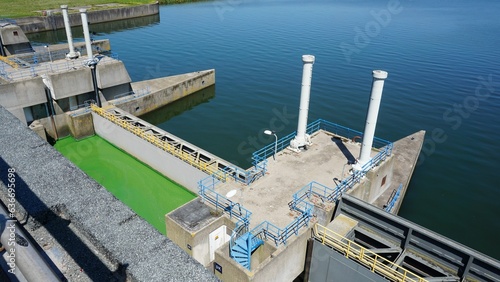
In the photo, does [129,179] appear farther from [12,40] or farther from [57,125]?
[12,40]

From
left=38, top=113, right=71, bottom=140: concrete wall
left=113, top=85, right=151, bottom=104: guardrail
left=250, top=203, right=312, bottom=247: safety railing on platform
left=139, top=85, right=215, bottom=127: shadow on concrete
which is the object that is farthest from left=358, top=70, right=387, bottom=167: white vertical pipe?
left=38, top=113, right=71, bottom=140: concrete wall

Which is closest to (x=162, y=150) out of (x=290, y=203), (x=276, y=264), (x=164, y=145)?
(x=164, y=145)

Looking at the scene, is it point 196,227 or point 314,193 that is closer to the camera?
point 196,227

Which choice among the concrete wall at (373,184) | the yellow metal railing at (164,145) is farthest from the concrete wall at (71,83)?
the concrete wall at (373,184)

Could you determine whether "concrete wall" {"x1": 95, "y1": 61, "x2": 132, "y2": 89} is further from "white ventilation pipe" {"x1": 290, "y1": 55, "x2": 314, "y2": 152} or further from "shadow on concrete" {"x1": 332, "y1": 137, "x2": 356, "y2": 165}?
"shadow on concrete" {"x1": 332, "y1": 137, "x2": 356, "y2": 165}

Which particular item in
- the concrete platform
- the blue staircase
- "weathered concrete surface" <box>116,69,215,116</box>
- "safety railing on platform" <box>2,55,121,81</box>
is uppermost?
"safety railing on platform" <box>2,55,121,81</box>

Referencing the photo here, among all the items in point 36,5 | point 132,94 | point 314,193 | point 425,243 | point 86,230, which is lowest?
point 132,94
